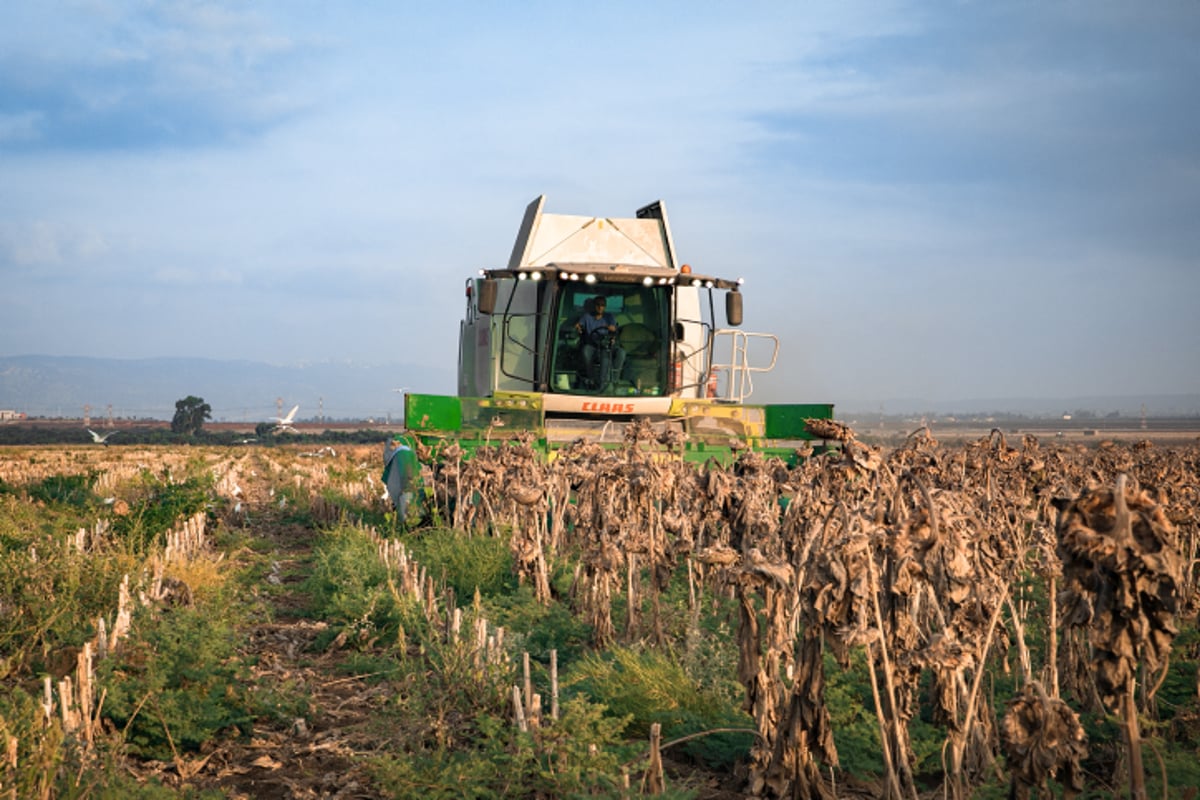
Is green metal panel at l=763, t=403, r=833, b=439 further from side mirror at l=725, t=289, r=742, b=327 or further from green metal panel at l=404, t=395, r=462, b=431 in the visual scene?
green metal panel at l=404, t=395, r=462, b=431

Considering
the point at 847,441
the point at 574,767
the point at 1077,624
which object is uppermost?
the point at 847,441

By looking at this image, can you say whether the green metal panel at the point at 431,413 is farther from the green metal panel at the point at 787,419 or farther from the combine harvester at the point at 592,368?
the green metal panel at the point at 787,419

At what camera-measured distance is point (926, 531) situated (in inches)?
149

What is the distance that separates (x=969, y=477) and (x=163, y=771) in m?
6.34

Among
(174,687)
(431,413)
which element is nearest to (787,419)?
(431,413)

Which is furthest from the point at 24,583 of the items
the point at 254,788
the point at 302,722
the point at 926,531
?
the point at 926,531

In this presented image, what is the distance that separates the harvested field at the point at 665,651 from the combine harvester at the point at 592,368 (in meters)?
2.64

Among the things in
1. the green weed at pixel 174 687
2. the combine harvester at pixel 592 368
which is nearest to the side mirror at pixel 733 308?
the combine harvester at pixel 592 368

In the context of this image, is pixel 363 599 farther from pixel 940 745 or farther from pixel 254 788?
pixel 940 745

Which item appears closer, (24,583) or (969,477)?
(24,583)

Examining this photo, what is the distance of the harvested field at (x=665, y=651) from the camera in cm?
369

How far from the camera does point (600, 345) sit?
45.4 feet

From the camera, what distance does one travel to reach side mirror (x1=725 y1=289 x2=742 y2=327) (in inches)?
531

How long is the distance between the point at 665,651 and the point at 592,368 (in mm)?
7380
